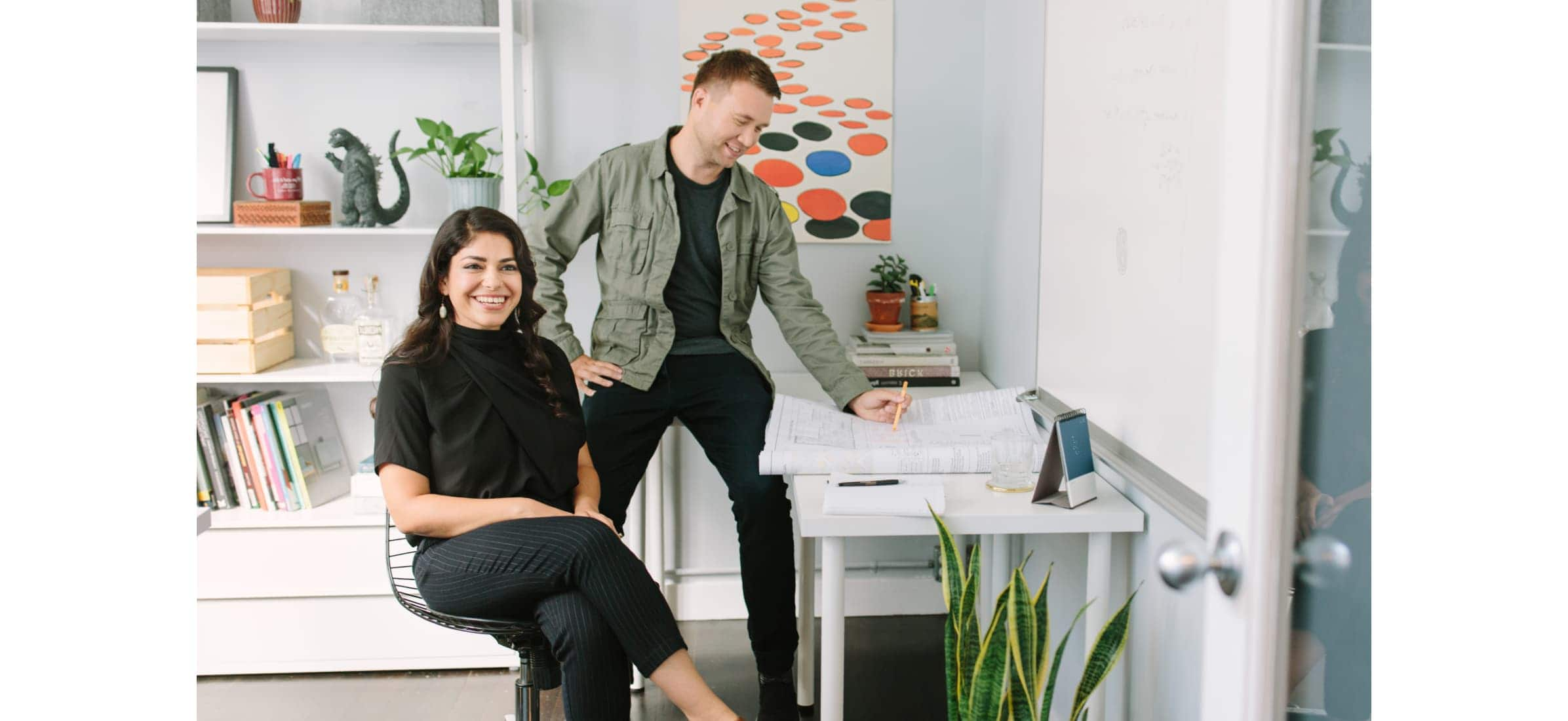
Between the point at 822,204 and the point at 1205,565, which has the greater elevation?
the point at 822,204

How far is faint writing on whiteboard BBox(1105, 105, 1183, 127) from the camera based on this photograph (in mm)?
1748

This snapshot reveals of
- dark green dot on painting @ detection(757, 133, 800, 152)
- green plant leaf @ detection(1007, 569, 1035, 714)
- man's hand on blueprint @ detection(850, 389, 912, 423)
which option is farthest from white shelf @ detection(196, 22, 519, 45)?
green plant leaf @ detection(1007, 569, 1035, 714)

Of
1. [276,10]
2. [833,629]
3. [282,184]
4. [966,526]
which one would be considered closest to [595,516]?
[833,629]

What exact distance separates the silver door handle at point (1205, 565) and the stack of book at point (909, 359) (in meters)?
1.98

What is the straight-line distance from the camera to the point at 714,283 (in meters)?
2.74

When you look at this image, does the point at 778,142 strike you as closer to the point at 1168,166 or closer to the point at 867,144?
the point at 867,144

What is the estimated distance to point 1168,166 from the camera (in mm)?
1757

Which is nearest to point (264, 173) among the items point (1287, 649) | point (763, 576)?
point (763, 576)

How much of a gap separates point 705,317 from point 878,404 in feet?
1.57

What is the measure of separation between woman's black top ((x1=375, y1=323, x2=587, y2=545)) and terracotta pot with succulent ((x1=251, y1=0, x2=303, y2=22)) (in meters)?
1.29

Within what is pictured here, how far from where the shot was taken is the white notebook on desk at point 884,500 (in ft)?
6.16

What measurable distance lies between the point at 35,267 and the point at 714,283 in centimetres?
191

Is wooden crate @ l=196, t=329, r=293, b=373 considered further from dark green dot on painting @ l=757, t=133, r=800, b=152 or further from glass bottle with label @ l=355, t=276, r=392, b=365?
dark green dot on painting @ l=757, t=133, r=800, b=152
